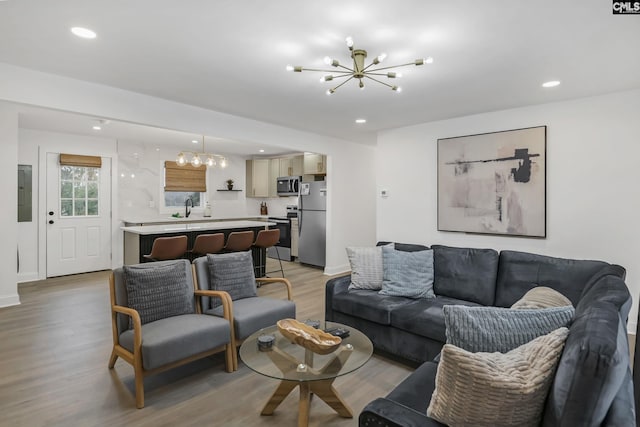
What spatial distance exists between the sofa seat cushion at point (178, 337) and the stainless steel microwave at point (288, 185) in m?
4.78

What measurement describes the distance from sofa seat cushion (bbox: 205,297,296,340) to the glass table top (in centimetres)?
45

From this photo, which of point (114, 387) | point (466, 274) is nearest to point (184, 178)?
point (114, 387)

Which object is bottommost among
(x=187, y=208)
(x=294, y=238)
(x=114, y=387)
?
(x=114, y=387)

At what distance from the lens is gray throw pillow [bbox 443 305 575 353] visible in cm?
143

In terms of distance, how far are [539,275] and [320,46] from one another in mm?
2499

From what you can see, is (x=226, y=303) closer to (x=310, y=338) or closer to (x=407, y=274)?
(x=310, y=338)

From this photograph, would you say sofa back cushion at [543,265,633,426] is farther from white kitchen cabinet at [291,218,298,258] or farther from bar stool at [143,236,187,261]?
white kitchen cabinet at [291,218,298,258]

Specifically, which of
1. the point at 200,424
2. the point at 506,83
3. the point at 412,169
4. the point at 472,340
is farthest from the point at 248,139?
the point at 472,340

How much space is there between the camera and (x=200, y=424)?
2066mm

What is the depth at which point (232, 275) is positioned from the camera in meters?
3.14

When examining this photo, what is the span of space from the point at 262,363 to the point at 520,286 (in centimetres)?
221

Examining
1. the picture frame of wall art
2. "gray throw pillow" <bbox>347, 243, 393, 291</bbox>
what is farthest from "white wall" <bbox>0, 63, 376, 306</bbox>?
"gray throw pillow" <bbox>347, 243, 393, 291</bbox>

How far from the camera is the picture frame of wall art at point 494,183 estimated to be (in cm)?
386

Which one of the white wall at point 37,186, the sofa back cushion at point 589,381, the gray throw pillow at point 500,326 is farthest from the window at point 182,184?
the sofa back cushion at point 589,381
